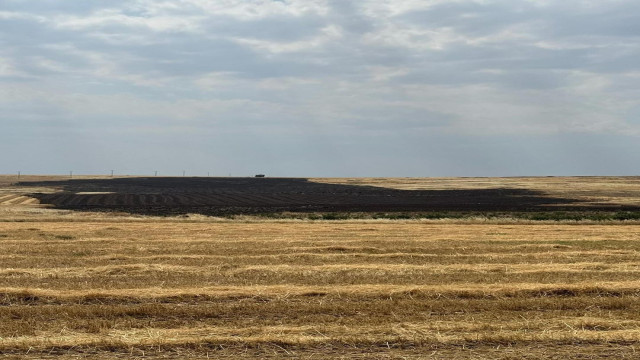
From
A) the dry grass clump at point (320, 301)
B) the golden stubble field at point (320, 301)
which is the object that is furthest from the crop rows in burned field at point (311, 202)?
the dry grass clump at point (320, 301)

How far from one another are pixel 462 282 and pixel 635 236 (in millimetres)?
18924

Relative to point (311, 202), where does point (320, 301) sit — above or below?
below

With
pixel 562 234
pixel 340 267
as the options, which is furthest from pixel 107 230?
pixel 562 234

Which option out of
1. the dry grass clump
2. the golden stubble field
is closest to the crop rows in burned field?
the golden stubble field

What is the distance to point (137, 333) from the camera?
12305 millimetres

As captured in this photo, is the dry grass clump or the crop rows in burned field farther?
the crop rows in burned field

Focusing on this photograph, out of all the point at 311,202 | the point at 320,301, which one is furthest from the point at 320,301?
the point at 311,202

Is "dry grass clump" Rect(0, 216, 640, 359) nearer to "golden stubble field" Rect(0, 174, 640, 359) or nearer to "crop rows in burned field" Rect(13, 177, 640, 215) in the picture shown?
"golden stubble field" Rect(0, 174, 640, 359)

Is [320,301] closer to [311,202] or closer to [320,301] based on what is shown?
[320,301]

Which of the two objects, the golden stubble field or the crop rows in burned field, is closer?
the golden stubble field

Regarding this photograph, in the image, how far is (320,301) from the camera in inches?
603

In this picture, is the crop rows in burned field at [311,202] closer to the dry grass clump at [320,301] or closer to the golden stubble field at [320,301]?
the golden stubble field at [320,301]

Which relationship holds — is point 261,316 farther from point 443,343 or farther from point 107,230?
point 107,230

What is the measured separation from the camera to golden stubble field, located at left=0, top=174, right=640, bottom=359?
11.4 m
